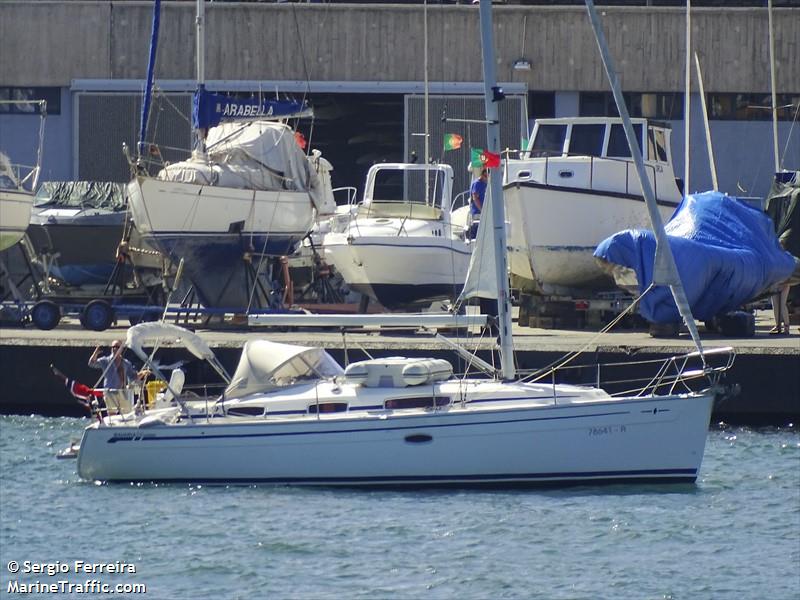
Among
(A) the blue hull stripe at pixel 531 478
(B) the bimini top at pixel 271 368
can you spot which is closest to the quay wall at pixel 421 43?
(B) the bimini top at pixel 271 368

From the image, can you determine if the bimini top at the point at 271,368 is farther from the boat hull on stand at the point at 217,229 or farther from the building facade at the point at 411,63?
the building facade at the point at 411,63

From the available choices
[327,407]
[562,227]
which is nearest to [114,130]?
[562,227]

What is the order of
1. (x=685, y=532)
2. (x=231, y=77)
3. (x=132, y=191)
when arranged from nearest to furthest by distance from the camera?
(x=685, y=532)
(x=132, y=191)
(x=231, y=77)

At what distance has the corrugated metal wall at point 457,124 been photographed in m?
37.8

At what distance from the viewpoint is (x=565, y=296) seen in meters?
27.2

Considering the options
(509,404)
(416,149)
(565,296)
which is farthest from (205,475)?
(416,149)

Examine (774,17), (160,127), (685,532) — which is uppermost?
(774,17)

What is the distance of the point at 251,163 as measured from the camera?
27.3 m

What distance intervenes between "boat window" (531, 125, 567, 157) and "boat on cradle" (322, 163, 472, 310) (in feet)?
6.71

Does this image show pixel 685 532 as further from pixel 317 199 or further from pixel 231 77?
pixel 231 77

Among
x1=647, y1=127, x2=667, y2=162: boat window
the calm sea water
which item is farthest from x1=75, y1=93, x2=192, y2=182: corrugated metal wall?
the calm sea water

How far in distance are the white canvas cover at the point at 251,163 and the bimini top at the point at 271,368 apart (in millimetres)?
8347

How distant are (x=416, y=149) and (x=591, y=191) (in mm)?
11720

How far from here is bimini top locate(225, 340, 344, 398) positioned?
18391 mm
